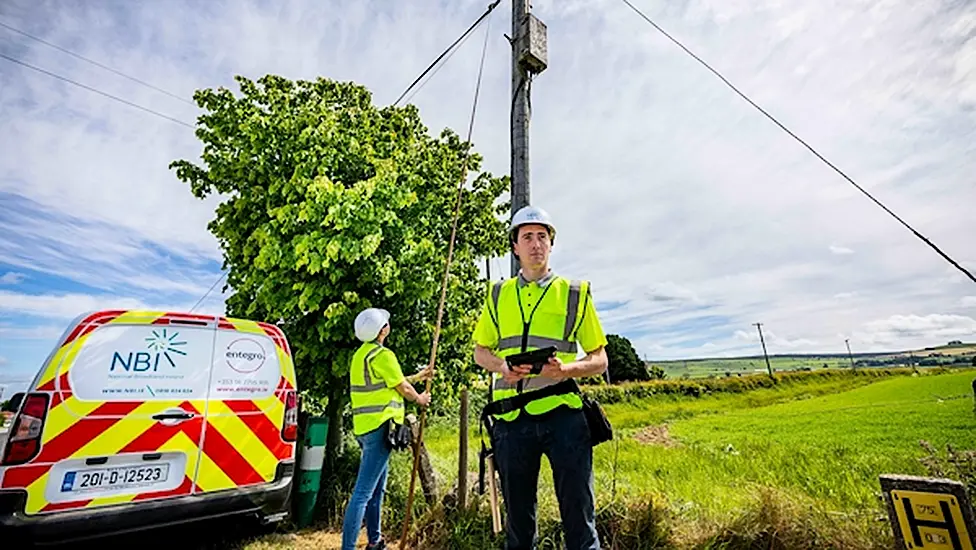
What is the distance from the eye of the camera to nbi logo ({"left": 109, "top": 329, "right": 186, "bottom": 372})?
10.7ft

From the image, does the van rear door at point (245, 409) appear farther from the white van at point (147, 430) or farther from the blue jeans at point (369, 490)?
the blue jeans at point (369, 490)

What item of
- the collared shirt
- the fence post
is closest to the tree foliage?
the fence post

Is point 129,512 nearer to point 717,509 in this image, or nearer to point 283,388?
point 283,388

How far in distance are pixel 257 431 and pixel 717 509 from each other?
4.05m

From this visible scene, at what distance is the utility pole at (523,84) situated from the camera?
418 cm

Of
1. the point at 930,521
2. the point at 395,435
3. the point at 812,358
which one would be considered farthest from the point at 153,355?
the point at 812,358

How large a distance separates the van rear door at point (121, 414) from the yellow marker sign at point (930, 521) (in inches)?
175

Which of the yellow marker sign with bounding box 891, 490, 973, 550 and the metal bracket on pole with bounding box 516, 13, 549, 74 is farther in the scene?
the metal bracket on pole with bounding box 516, 13, 549, 74

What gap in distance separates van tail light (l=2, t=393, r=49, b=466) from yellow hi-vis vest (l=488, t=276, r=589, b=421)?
307cm

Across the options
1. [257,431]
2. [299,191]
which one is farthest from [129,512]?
[299,191]

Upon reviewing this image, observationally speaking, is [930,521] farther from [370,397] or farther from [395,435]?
[370,397]

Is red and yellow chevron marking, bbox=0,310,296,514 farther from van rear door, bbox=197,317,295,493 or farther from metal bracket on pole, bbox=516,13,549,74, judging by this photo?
metal bracket on pole, bbox=516,13,549,74

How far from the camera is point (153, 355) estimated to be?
340 cm

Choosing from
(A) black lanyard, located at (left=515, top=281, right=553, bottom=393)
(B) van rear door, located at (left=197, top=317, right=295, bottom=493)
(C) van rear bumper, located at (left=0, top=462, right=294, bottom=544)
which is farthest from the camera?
(B) van rear door, located at (left=197, top=317, right=295, bottom=493)
